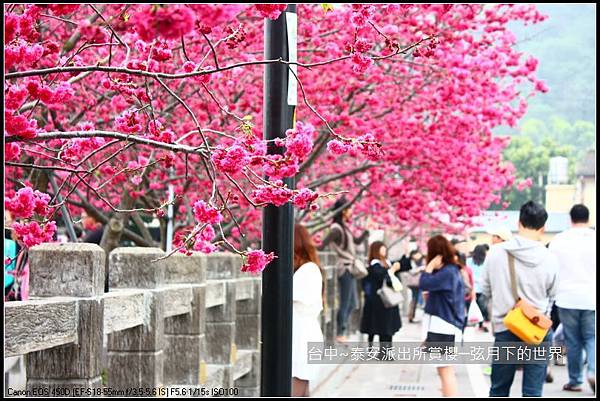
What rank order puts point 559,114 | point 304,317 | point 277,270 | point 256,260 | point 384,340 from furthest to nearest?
point 559,114 < point 384,340 < point 304,317 < point 277,270 < point 256,260

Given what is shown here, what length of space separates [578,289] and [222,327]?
4485 mm

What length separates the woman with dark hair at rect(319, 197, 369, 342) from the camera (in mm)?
18641

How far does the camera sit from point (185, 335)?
8703mm

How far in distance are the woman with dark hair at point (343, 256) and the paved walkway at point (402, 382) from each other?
88.0 inches

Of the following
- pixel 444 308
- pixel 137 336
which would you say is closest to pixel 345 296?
pixel 444 308

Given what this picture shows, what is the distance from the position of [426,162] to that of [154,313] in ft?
36.5

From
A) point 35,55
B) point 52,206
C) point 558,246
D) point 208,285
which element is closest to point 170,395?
point 208,285

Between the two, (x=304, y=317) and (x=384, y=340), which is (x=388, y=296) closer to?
(x=384, y=340)

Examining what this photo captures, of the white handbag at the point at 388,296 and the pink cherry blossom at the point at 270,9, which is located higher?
the pink cherry blossom at the point at 270,9

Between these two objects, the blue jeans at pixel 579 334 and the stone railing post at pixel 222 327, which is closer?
the stone railing post at pixel 222 327

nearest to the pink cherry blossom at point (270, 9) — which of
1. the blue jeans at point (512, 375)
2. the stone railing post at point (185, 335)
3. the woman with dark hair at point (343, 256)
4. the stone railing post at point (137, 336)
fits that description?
the stone railing post at point (137, 336)

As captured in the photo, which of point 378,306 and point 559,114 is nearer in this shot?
point 378,306

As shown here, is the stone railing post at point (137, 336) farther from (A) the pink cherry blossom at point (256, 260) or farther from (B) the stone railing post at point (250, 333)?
(B) the stone railing post at point (250, 333)

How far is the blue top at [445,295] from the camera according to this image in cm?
1134
